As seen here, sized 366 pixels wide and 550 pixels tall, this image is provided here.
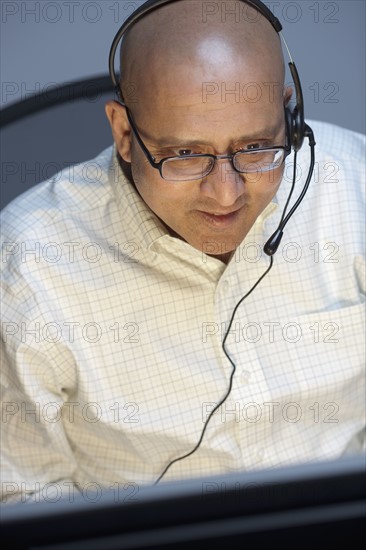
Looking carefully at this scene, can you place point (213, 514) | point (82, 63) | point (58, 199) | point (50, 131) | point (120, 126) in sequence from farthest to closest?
point (82, 63)
point (50, 131)
point (58, 199)
point (120, 126)
point (213, 514)

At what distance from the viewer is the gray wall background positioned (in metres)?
1.34

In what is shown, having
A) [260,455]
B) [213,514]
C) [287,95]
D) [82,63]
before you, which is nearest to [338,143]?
[287,95]

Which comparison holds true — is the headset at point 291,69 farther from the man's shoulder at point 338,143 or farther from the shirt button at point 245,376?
the shirt button at point 245,376

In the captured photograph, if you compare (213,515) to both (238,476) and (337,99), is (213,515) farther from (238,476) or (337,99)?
(337,99)

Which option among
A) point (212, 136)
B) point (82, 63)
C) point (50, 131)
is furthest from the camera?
point (82, 63)

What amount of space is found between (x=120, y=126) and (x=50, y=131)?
0.25 metres

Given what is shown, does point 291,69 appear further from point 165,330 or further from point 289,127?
point 165,330

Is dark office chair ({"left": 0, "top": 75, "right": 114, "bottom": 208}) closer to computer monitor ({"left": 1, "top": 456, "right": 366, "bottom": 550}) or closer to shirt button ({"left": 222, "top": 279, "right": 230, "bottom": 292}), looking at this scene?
shirt button ({"left": 222, "top": 279, "right": 230, "bottom": 292})

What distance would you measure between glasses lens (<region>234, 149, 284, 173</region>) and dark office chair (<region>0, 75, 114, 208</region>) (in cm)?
38

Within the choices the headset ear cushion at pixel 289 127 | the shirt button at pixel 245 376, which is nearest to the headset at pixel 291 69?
the headset ear cushion at pixel 289 127

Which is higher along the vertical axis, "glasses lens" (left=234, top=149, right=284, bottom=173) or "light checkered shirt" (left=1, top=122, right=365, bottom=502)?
"glasses lens" (left=234, top=149, right=284, bottom=173)

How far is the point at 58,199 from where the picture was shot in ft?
4.04

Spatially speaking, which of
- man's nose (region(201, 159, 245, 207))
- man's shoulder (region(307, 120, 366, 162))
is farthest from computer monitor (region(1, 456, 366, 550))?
man's shoulder (region(307, 120, 366, 162))

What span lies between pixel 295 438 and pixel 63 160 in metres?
0.54
